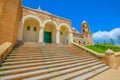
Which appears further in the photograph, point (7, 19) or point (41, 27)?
point (41, 27)

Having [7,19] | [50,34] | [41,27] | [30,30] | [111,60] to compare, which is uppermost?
[41,27]

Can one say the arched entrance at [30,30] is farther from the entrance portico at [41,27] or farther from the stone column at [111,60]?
the stone column at [111,60]

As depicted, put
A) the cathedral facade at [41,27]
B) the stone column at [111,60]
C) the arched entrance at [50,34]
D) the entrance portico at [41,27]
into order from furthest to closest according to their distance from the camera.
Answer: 1. the arched entrance at [50,34]
2. the entrance portico at [41,27]
3. the cathedral facade at [41,27]
4. the stone column at [111,60]

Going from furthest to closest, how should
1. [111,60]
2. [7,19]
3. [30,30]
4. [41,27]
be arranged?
[30,30] → [41,27] → [111,60] → [7,19]

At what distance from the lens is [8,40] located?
7852 mm

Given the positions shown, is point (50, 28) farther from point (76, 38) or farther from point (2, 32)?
point (76, 38)

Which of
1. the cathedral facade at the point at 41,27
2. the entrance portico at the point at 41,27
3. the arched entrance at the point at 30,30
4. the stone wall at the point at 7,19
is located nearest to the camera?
the stone wall at the point at 7,19

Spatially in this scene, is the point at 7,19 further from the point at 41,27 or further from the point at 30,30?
the point at 30,30

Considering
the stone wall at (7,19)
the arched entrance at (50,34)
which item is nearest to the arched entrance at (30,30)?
the arched entrance at (50,34)

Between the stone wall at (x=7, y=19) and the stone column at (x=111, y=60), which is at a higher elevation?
the stone wall at (x=7, y=19)

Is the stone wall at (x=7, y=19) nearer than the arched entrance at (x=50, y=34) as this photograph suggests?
Yes

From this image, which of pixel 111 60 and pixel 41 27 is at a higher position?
pixel 41 27

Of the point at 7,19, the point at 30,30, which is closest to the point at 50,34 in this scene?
the point at 30,30

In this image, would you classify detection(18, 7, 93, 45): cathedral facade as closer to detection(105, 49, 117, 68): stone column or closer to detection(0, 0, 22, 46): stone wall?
detection(0, 0, 22, 46): stone wall
